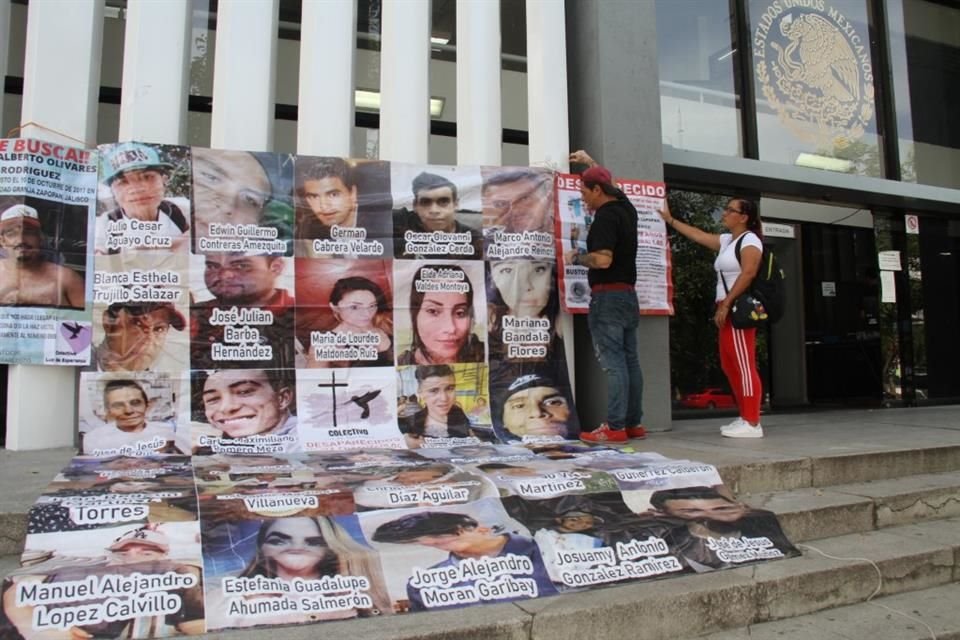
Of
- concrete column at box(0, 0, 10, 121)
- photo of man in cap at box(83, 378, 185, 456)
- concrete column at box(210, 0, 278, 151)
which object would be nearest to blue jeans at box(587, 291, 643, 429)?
concrete column at box(210, 0, 278, 151)

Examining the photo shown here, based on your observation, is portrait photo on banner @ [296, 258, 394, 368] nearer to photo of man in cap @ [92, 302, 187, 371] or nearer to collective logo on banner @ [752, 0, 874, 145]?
photo of man in cap @ [92, 302, 187, 371]

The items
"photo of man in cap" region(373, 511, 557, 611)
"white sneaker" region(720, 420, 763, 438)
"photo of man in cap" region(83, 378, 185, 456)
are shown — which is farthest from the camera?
"white sneaker" region(720, 420, 763, 438)

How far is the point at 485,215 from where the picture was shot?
4.93m

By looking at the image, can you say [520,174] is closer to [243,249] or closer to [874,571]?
[243,249]

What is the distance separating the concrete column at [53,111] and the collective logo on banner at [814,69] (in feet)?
20.6

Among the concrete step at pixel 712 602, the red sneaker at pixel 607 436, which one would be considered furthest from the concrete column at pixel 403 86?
the concrete step at pixel 712 602

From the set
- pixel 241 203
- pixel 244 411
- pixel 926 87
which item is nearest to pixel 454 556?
pixel 244 411

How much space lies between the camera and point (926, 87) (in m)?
8.52

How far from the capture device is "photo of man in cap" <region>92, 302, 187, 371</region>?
4.11 metres

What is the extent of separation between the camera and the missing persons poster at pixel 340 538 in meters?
2.30

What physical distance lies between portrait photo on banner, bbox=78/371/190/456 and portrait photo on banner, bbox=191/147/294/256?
0.87 m

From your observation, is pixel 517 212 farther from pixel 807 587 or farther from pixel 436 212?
pixel 807 587

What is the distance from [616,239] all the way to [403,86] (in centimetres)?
192

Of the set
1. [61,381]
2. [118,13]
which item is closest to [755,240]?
[61,381]
